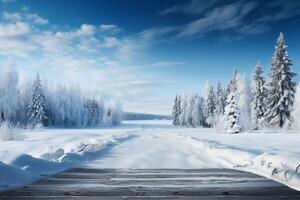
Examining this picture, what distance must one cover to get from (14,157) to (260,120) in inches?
1969

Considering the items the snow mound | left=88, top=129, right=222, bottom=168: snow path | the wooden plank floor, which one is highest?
the snow mound

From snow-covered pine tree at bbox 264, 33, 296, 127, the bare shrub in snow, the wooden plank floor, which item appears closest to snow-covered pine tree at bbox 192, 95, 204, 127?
snow-covered pine tree at bbox 264, 33, 296, 127

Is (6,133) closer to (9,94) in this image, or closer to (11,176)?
(11,176)

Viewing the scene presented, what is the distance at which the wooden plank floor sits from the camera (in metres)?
6.59

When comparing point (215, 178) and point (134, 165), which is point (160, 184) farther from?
point (134, 165)

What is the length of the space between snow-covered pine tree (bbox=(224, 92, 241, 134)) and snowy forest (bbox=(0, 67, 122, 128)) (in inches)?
1269

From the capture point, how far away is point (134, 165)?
12383 millimetres

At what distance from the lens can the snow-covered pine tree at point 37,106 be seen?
74.3m

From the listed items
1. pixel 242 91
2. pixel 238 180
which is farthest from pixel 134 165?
pixel 242 91

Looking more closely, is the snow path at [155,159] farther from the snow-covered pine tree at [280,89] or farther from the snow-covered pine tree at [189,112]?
the snow-covered pine tree at [189,112]

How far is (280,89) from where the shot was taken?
49.8m

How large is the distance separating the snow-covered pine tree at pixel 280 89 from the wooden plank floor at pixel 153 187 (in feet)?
141

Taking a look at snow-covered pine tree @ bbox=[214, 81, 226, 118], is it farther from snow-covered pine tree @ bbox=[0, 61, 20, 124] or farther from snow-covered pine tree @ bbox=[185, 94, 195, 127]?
snow-covered pine tree @ bbox=[0, 61, 20, 124]

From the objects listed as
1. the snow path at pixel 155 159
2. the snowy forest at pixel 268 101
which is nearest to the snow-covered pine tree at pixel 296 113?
the snowy forest at pixel 268 101
